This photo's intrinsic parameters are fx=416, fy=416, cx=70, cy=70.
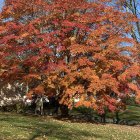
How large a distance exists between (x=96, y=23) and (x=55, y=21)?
2943 mm

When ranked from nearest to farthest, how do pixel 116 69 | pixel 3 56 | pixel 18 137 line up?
1. pixel 18 137
2. pixel 116 69
3. pixel 3 56

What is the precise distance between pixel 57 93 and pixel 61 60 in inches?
102

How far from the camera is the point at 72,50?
92.9ft

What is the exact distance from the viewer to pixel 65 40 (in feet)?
96.1

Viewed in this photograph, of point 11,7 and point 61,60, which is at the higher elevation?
point 11,7

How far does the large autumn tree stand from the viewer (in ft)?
93.0

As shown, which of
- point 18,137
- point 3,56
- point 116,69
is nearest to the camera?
point 18,137

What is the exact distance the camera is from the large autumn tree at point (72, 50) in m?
28.3

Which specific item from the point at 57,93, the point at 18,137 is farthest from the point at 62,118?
the point at 18,137

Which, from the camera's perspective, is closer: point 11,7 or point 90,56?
point 90,56

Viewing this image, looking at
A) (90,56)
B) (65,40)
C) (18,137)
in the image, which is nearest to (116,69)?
(90,56)

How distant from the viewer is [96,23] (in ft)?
97.9

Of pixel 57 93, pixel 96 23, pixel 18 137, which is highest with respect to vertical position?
pixel 96 23

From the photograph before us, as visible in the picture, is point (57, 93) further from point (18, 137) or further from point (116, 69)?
point (18, 137)
